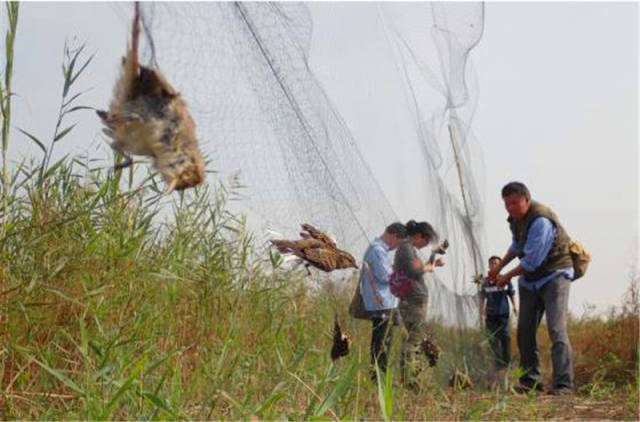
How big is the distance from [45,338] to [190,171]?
1969 millimetres

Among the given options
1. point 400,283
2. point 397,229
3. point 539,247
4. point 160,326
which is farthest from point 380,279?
point 539,247

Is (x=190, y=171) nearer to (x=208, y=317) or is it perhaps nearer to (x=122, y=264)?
(x=122, y=264)

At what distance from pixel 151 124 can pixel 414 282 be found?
2959 millimetres

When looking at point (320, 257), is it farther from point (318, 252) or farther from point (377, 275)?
point (377, 275)

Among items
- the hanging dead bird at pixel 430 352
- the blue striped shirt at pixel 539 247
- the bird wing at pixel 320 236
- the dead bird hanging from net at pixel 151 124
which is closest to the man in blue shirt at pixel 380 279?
the hanging dead bird at pixel 430 352

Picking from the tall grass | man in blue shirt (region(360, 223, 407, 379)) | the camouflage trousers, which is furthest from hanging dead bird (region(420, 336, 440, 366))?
the tall grass

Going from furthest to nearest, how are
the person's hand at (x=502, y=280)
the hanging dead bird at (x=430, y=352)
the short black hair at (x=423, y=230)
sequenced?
the person's hand at (x=502, y=280)
the short black hair at (x=423, y=230)
the hanging dead bird at (x=430, y=352)

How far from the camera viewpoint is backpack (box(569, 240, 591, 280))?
20.5 feet

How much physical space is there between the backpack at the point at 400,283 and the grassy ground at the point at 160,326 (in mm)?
251

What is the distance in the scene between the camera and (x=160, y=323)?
11.3 ft

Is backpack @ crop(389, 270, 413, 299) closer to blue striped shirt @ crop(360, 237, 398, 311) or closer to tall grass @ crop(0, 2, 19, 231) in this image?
blue striped shirt @ crop(360, 237, 398, 311)

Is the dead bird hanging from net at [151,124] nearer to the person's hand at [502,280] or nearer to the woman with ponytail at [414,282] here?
the woman with ponytail at [414,282]

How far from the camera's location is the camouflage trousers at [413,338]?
12.0 ft

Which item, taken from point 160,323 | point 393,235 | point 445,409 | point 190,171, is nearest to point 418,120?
point 393,235
